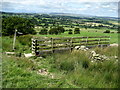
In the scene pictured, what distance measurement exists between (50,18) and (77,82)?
166 ft

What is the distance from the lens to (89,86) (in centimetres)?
452

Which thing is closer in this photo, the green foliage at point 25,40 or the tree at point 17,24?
the green foliage at point 25,40

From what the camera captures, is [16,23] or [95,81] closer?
[95,81]

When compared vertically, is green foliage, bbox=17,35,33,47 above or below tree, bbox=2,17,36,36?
below

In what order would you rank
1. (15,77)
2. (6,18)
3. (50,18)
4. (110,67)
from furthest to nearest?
1. (50,18)
2. (6,18)
3. (110,67)
4. (15,77)

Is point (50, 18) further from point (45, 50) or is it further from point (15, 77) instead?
point (15, 77)

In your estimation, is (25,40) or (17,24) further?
(17,24)

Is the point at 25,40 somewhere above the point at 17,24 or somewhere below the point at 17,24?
below

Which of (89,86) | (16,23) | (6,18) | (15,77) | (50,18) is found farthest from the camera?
(50,18)

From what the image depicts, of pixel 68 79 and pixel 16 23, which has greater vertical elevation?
pixel 16 23

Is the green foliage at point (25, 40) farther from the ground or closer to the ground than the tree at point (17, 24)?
closer to the ground

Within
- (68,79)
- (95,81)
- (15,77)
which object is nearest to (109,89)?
(95,81)

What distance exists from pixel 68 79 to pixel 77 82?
39cm

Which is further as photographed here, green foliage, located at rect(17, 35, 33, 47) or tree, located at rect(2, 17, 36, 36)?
tree, located at rect(2, 17, 36, 36)
